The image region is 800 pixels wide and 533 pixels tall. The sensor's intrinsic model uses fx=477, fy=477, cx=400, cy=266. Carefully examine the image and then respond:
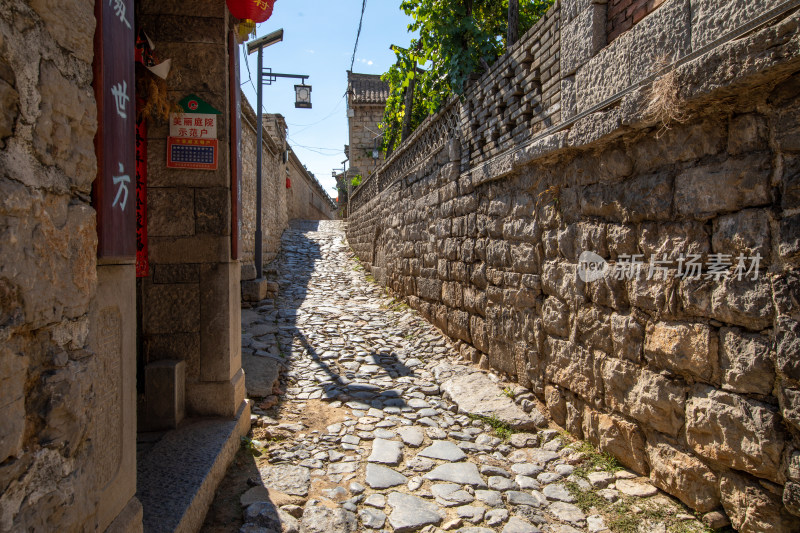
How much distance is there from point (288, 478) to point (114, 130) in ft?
7.51

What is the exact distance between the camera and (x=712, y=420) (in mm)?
2225

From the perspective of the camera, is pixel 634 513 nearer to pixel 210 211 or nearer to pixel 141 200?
pixel 210 211

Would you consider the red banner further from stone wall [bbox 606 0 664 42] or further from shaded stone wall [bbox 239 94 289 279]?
stone wall [bbox 606 0 664 42]

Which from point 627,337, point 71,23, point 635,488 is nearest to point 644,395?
point 627,337

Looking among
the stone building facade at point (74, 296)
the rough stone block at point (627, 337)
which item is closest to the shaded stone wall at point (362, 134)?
the rough stone block at point (627, 337)

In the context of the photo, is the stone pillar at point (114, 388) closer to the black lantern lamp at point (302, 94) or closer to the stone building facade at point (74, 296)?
the stone building facade at point (74, 296)

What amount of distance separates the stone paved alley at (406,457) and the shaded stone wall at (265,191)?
2.12m

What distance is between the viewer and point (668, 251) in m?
2.51

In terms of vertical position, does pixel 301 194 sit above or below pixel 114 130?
above

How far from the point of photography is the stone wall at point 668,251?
1976 millimetres

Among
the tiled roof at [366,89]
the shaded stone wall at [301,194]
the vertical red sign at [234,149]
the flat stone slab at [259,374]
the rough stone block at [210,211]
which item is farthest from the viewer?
the tiled roof at [366,89]

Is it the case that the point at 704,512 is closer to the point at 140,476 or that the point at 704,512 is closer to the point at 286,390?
the point at 140,476

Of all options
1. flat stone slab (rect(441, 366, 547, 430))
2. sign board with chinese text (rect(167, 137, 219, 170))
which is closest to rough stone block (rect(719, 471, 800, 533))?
flat stone slab (rect(441, 366, 547, 430))

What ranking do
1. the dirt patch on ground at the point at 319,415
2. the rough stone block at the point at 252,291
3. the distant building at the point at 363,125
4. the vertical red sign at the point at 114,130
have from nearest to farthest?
the vertical red sign at the point at 114,130 → the dirt patch on ground at the point at 319,415 → the rough stone block at the point at 252,291 → the distant building at the point at 363,125
